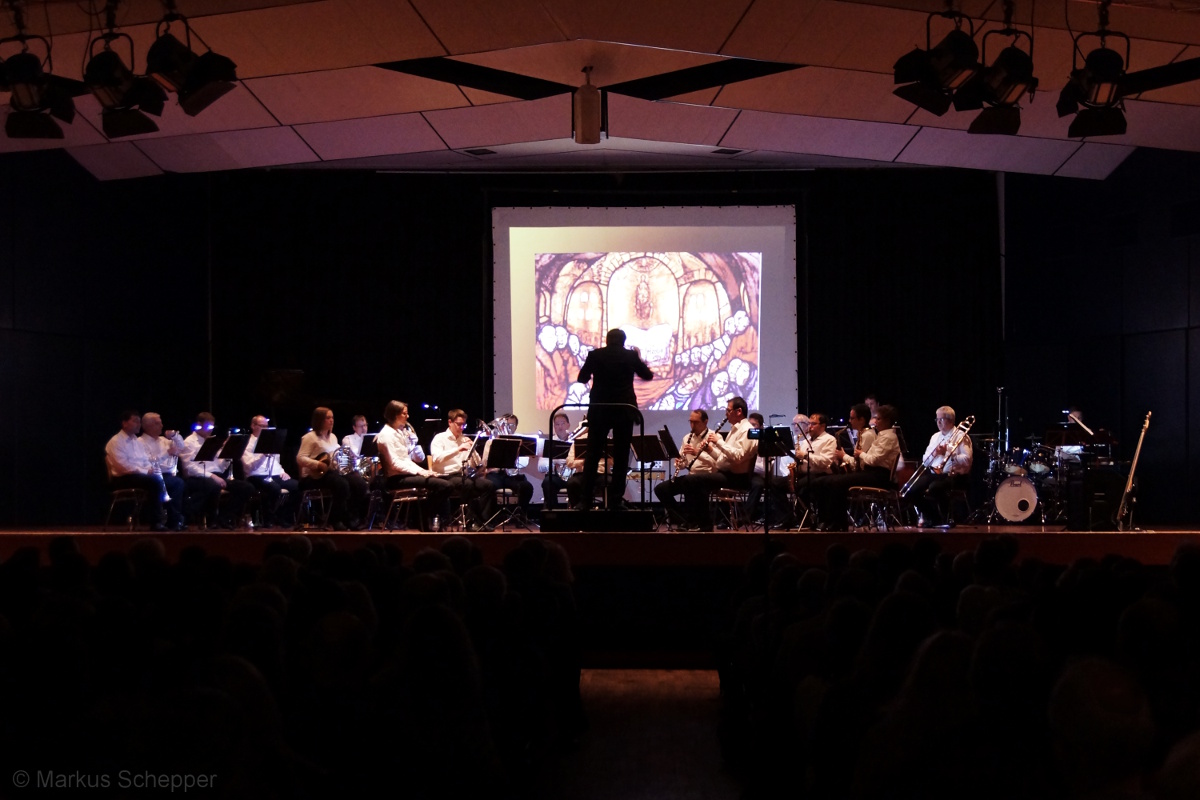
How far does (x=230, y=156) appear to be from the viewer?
10969 millimetres

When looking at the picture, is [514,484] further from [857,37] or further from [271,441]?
[857,37]

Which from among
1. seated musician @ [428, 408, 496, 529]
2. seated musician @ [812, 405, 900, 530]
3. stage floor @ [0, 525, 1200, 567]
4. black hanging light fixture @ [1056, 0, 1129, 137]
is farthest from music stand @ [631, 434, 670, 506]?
black hanging light fixture @ [1056, 0, 1129, 137]

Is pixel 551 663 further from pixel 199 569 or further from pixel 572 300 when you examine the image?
pixel 572 300

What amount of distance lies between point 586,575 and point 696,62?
4.50m

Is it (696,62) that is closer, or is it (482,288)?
(696,62)

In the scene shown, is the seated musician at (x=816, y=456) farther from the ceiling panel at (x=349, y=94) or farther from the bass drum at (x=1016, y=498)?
the ceiling panel at (x=349, y=94)

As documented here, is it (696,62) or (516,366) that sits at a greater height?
(696,62)

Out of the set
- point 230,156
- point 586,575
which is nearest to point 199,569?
point 586,575

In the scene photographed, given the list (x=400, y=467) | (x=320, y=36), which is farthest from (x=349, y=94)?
(x=400, y=467)

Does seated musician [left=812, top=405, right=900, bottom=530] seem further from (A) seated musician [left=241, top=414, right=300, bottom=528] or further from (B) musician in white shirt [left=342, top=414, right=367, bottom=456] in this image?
(A) seated musician [left=241, top=414, right=300, bottom=528]

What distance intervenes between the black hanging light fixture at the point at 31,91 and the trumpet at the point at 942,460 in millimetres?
7027

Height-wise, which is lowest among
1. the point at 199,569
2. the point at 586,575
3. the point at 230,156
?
the point at 586,575

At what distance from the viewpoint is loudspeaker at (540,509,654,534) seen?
7.53 meters

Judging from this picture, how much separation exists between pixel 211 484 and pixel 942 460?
653 cm
